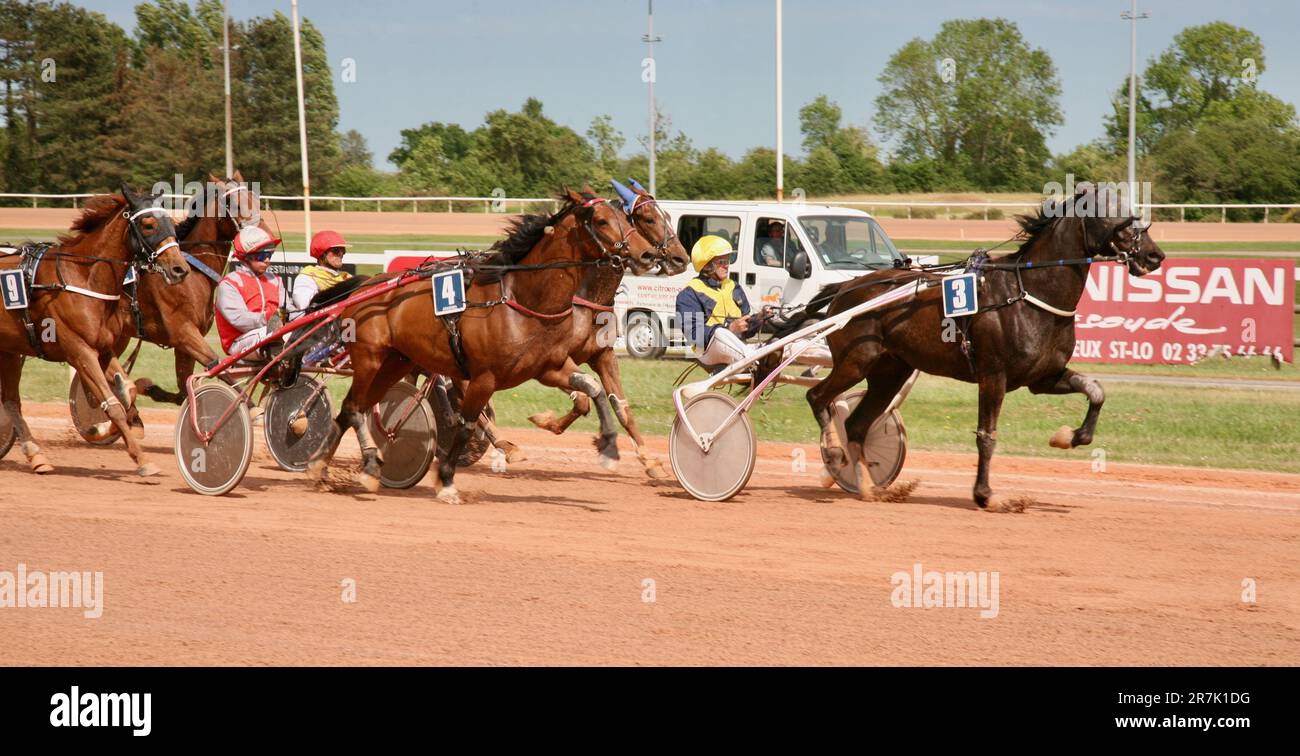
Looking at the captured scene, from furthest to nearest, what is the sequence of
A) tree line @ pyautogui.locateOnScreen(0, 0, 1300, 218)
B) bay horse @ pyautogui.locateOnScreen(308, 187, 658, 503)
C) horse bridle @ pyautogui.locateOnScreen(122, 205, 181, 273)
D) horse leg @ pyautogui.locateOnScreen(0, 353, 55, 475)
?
tree line @ pyautogui.locateOnScreen(0, 0, 1300, 218), horse leg @ pyautogui.locateOnScreen(0, 353, 55, 475), horse bridle @ pyautogui.locateOnScreen(122, 205, 181, 273), bay horse @ pyautogui.locateOnScreen(308, 187, 658, 503)

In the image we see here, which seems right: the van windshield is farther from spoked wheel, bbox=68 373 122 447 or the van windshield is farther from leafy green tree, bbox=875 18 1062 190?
leafy green tree, bbox=875 18 1062 190

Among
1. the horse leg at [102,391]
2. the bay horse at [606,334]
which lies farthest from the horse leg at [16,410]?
the bay horse at [606,334]

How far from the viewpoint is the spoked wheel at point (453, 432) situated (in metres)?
9.97

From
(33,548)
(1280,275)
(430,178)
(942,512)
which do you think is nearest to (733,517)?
(942,512)

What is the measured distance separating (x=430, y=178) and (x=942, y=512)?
38.6 metres

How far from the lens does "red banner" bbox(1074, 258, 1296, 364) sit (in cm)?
1584

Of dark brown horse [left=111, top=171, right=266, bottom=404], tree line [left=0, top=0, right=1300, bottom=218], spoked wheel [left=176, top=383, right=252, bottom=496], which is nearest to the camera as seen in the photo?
spoked wheel [left=176, top=383, right=252, bottom=496]

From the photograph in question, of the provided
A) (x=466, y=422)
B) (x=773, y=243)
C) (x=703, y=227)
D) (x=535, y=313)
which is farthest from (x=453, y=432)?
(x=703, y=227)

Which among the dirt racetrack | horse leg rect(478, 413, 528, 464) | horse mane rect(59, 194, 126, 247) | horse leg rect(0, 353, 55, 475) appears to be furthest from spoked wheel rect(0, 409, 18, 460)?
horse leg rect(478, 413, 528, 464)

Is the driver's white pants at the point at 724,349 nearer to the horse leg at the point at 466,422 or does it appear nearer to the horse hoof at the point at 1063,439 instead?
the horse leg at the point at 466,422

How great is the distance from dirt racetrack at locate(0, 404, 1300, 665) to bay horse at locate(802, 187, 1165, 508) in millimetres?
802

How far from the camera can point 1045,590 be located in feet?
22.0

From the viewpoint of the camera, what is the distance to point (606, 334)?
31.8ft

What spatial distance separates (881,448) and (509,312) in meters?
2.80
